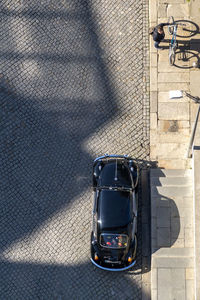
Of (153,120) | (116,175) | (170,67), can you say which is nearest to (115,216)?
(116,175)

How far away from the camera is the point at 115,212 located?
1051 cm

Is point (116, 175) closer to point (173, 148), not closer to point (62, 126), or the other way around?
point (173, 148)

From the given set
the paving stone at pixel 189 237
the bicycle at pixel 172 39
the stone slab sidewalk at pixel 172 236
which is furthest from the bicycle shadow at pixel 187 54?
the paving stone at pixel 189 237

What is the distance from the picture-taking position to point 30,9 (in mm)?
12578

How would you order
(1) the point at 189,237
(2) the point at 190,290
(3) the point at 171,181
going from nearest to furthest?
(2) the point at 190,290 → (1) the point at 189,237 → (3) the point at 171,181

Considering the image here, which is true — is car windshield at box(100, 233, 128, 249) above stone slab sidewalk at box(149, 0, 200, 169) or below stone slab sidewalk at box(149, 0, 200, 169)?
below

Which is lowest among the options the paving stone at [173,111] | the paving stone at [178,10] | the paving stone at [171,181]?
the paving stone at [171,181]

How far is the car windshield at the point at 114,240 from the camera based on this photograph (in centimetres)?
1043

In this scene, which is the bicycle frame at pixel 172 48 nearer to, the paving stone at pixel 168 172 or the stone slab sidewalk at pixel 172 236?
the paving stone at pixel 168 172

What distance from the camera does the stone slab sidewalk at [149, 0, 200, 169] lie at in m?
11.7

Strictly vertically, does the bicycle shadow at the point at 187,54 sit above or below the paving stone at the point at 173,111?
above

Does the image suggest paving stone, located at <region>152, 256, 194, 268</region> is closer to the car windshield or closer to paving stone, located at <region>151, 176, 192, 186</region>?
the car windshield

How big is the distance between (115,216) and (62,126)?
12.2 ft

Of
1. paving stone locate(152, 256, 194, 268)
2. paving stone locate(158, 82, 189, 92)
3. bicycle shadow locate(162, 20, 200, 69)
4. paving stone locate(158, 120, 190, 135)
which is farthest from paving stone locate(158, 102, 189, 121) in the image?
paving stone locate(152, 256, 194, 268)
